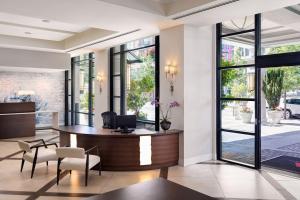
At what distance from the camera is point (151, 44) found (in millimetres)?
7758

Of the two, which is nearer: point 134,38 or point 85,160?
point 85,160

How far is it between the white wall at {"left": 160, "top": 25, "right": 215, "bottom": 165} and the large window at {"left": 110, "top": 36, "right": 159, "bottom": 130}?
1.10m

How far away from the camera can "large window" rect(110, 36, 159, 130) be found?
7.72 metres

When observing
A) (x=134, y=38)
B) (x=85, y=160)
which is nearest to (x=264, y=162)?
(x=85, y=160)

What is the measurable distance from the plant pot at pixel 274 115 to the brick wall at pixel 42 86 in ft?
30.2

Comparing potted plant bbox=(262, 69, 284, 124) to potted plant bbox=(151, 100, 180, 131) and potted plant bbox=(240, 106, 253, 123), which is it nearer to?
potted plant bbox=(240, 106, 253, 123)

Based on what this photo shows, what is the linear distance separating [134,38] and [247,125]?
12.7ft

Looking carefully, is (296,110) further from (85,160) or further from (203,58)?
(85,160)

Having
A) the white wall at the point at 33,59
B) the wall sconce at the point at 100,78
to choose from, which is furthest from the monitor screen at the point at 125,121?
the white wall at the point at 33,59

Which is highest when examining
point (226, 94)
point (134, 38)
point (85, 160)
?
point (134, 38)

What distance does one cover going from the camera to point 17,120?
1016 centimetres

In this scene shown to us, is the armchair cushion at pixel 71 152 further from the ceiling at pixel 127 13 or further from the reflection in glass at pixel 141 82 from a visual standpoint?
the reflection in glass at pixel 141 82

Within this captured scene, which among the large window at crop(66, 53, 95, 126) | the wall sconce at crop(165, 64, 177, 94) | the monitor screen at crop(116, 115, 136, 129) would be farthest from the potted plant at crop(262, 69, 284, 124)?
→ the large window at crop(66, 53, 95, 126)

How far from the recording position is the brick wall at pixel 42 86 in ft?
36.0
